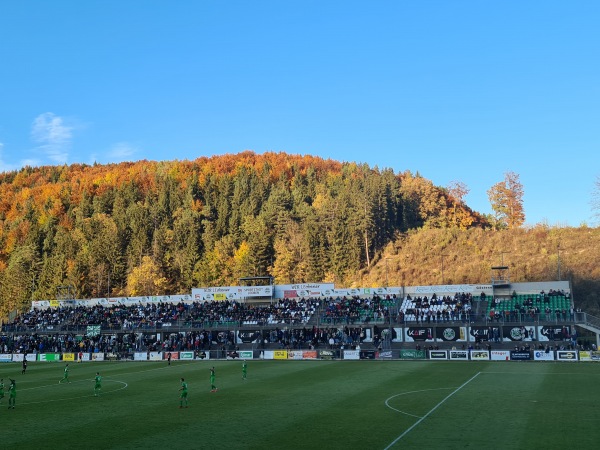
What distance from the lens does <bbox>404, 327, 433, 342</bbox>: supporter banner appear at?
6069 cm

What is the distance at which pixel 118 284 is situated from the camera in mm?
127375

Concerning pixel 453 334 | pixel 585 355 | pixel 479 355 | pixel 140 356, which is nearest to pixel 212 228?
pixel 140 356

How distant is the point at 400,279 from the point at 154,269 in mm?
52980

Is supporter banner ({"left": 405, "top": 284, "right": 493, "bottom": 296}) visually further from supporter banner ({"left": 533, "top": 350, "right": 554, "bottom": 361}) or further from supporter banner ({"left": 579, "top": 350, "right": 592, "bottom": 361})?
supporter banner ({"left": 579, "top": 350, "right": 592, "bottom": 361})

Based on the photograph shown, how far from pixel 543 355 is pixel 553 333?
19.9ft

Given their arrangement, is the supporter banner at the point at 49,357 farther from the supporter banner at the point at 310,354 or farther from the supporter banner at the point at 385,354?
the supporter banner at the point at 385,354

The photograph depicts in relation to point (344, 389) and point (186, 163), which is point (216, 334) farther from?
point (186, 163)

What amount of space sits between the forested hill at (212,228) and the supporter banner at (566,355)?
188 ft

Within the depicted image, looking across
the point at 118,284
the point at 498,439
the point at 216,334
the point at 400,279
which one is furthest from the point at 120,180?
the point at 498,439

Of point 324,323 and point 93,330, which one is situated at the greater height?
point 324,323

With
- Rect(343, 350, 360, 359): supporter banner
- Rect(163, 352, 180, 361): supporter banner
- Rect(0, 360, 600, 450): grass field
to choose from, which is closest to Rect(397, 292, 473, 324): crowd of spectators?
Rect(343, 350, 360, 359): supporter banner

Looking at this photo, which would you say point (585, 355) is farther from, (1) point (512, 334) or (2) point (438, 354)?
(2) point (438, 354)

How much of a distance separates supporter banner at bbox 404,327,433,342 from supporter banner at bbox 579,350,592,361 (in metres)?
15.7

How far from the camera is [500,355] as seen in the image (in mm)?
51281
